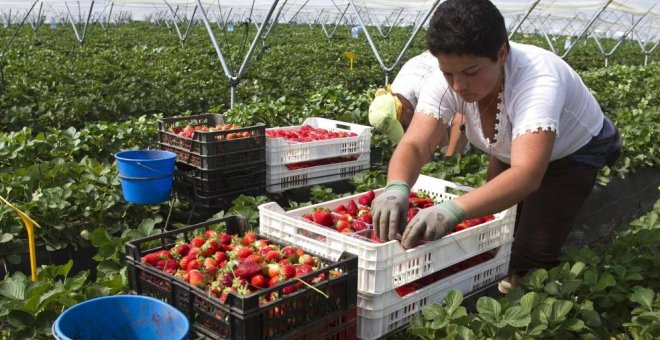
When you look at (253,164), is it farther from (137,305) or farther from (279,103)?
(137,305)

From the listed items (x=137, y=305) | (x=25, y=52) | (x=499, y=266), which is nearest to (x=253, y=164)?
(x=499, y=266)

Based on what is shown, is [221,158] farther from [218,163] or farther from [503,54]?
[503,54]

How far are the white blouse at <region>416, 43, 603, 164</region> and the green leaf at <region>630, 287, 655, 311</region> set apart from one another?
0.71 meters

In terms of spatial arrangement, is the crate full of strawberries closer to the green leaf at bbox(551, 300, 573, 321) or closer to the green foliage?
the green foliage

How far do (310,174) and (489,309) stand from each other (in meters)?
2.69

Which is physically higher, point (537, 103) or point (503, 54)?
point (503, 54)

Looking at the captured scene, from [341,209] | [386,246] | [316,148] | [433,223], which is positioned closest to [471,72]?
[433,223]

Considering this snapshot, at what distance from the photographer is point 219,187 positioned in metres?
4.43

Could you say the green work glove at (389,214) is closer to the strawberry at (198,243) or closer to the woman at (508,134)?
the woman at (508,134)

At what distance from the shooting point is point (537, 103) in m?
2.64

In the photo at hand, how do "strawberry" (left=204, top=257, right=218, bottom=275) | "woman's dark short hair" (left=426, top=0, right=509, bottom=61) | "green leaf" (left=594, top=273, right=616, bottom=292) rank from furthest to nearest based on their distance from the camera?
"green leaf" (left=594, top=273, right=616, bottom=292) → "woman's dark short hair" (left=426, top=0, right=509, bottom=61) → "strawberry" (left=204, top=257, right=218, bottom=275)

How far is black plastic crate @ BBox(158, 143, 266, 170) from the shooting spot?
4.34 meters

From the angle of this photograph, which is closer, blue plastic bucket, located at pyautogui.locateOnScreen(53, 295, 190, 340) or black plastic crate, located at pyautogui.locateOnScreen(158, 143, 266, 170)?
blue plastic bucket, located at pyautogui.locateOnScreen(53, 295, 190, 340)

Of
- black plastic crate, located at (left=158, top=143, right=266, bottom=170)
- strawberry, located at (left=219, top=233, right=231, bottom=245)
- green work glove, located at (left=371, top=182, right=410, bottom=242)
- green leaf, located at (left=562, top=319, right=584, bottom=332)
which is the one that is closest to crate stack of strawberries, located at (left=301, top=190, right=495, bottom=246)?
green work glove, located at (left=371, top=182, right=410, bottom=242)
